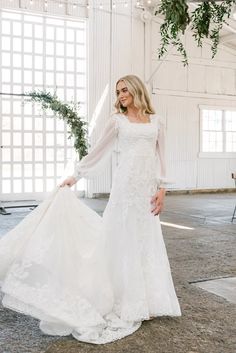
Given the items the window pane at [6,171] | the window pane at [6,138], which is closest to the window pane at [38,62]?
the window pane at [6,138]

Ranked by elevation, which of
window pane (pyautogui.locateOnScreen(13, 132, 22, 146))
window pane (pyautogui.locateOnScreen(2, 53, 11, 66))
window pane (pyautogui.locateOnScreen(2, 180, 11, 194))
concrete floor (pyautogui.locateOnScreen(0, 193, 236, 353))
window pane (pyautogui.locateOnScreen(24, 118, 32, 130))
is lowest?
Answer: concrete floor (pyautogui.locateOnScreen(0, 193, 236, 353))

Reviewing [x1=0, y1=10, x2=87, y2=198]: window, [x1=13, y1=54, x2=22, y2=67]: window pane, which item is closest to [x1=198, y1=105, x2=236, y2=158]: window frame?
[x1=0, y1=10, x2=87, y2=198]: window

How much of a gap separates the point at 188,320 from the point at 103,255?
0.71 metres

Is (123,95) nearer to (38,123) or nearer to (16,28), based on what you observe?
(38,123)

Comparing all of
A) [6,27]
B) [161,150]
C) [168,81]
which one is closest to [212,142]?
[168,81]

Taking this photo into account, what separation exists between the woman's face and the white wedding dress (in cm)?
13

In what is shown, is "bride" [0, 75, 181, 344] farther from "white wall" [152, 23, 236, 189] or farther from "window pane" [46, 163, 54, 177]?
"white wall" [152, 23, 236, 189]

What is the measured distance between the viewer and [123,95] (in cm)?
288

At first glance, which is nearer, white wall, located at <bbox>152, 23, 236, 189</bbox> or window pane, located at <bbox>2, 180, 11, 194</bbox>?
window pane, located at <bbox>2, 180, 11, 194</bbox>

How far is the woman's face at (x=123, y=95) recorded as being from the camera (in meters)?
2.87

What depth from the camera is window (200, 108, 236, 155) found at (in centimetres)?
1355

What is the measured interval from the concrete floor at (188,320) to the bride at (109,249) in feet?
0.35

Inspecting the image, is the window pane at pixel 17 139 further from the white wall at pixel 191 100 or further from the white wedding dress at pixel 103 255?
the white wedding dress at pixel 103 255

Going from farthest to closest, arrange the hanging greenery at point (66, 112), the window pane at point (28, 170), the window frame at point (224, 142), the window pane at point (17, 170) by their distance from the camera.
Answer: the window frame at point (224, 142), the window pane at point (28, 170), the window pane at point (17, 170), the hanging greenery at point (66, 112)
